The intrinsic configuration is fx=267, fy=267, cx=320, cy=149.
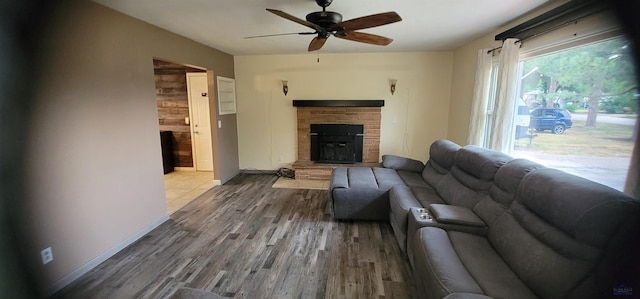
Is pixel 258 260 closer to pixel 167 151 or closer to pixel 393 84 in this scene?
pixel 393 84

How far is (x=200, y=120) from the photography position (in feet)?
18.2

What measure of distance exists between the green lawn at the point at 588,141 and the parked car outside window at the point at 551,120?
5 cm

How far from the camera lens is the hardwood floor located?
2.16 m

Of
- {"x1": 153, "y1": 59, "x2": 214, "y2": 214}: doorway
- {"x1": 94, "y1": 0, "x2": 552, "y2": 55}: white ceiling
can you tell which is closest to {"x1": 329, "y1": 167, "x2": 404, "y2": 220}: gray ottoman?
{"x1": 94, "y1": 0, "x2": 552, "y2": 55}: white ceiling

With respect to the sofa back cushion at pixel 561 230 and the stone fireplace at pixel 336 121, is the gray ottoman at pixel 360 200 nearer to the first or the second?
the sofa back cushion at pixel 561 230

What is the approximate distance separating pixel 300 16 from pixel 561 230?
279cm

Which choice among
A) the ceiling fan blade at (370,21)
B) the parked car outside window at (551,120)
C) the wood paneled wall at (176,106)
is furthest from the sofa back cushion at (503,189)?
the wood paneled wall at (176,106)

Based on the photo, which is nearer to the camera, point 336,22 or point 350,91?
point 336,22

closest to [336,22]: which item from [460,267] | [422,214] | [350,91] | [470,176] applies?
[422,214]

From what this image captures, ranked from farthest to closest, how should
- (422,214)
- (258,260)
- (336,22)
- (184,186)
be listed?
(184,186) → (258,260) → (336,22) → (422,214)

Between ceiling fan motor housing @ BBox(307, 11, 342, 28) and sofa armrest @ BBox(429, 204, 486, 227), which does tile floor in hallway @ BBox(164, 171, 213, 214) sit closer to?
ceiling fan motor housing @ BBox(307, 11, 342, 28)

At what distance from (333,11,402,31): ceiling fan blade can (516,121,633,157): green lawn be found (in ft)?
5.78

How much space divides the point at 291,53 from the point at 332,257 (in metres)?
3.97

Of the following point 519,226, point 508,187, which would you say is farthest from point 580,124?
point 519,226
